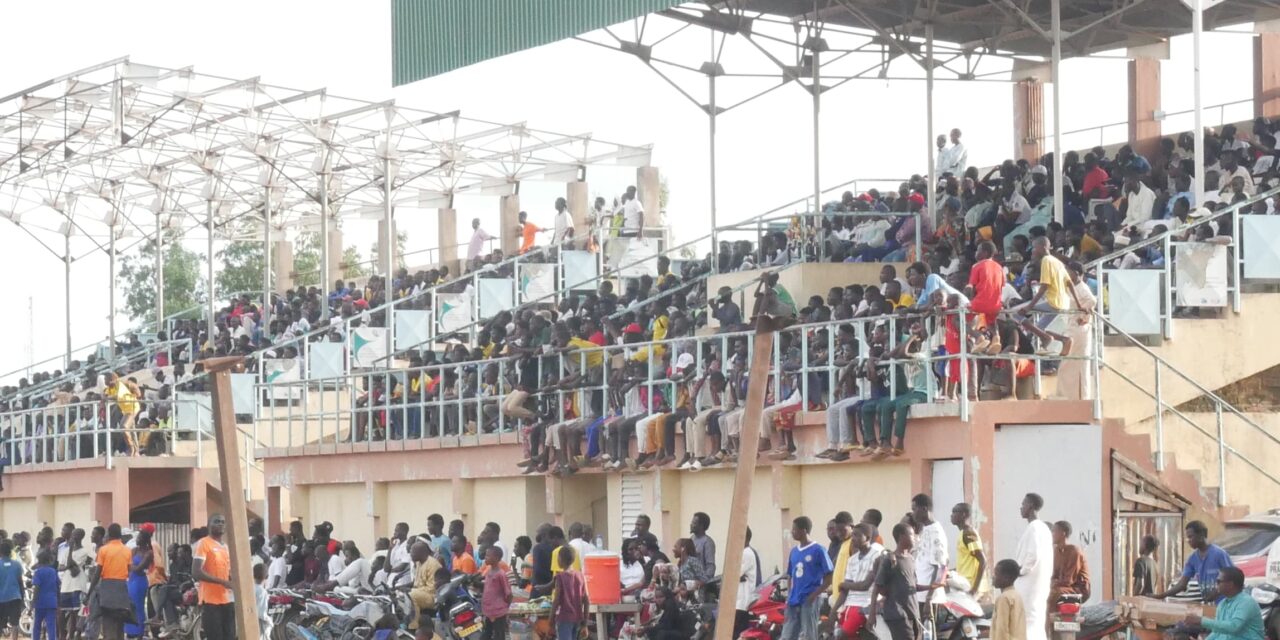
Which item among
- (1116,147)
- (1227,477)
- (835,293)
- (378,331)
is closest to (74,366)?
(378,331)

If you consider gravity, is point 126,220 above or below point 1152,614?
above

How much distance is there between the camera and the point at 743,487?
14828mm

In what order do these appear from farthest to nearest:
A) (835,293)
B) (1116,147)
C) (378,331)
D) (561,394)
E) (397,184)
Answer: (397,184) < (378,331) < (1116,147) < (561,394) < (835,293)

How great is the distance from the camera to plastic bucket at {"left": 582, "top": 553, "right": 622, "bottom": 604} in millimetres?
22547

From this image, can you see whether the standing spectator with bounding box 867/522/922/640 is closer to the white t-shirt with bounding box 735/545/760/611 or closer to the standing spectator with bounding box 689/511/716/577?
the white t-shirt with bounding box 735/545/760/611

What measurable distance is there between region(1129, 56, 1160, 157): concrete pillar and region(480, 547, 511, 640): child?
1798cm

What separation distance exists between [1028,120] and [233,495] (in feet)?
76.5

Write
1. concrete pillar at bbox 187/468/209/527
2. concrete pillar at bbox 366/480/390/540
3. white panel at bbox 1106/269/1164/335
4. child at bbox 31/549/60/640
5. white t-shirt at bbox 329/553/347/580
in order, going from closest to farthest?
white panel at bbox 1106/269/1164/335, white t-shirt at bbox 329/553/347/580, child at bbox 31/549/60/640, concrete pillar at bbox 366/480/390/540, concrete pillar at bbox 187/468/209/527

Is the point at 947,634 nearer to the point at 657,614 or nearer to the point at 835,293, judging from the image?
the point at 657,614

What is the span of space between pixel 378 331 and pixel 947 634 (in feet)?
65.5

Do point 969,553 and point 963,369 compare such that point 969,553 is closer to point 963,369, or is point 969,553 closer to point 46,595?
point 963,369

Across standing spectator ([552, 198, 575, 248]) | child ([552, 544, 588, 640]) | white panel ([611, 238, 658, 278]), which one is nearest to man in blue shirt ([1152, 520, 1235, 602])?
child ([552, 544, 588, 640])

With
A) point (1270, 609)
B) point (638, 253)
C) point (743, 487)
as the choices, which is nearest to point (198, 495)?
point (638, 253)

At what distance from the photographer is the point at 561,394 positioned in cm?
2766
